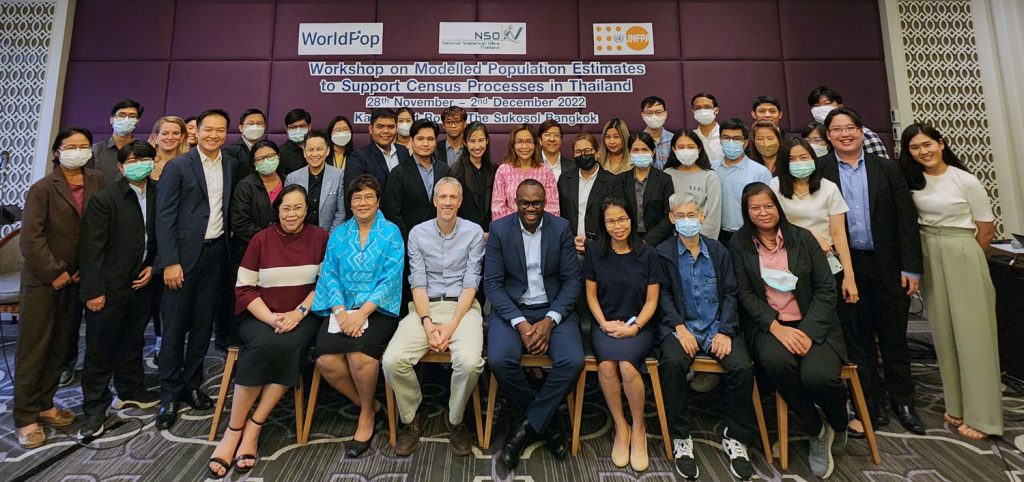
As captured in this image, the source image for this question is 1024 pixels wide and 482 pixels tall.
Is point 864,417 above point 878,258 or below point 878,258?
below

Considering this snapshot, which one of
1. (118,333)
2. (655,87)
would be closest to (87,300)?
(118,333)

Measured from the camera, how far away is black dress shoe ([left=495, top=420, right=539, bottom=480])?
5.92 ft

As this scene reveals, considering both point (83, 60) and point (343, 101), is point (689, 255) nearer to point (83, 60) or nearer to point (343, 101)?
point (343, 101)

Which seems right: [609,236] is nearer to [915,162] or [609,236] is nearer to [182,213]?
[915,162]

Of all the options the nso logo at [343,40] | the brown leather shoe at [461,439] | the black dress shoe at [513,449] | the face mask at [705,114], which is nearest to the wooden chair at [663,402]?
the black dress shoe at [513,449]

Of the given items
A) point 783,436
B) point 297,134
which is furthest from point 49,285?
point 783,436

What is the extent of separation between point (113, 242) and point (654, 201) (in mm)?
3076

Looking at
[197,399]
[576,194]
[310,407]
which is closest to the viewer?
[310,407]

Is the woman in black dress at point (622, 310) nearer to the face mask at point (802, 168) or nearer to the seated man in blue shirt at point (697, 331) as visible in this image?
the seated man in blue shirt at point (697, 331)

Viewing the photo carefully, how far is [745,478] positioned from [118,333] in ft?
10.8

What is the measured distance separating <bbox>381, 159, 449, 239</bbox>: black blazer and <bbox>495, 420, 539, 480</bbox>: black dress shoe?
4.47ft

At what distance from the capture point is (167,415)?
2166 millimetres

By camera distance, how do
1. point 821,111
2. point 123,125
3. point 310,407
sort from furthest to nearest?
point 821,111 < point 123,125 < point 310,407

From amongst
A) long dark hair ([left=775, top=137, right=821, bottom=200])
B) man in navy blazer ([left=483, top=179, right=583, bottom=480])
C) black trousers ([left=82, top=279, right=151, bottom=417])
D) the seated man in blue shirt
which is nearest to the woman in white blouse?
long dark hair ([left=775, top=137, right=821, bottom=200])
